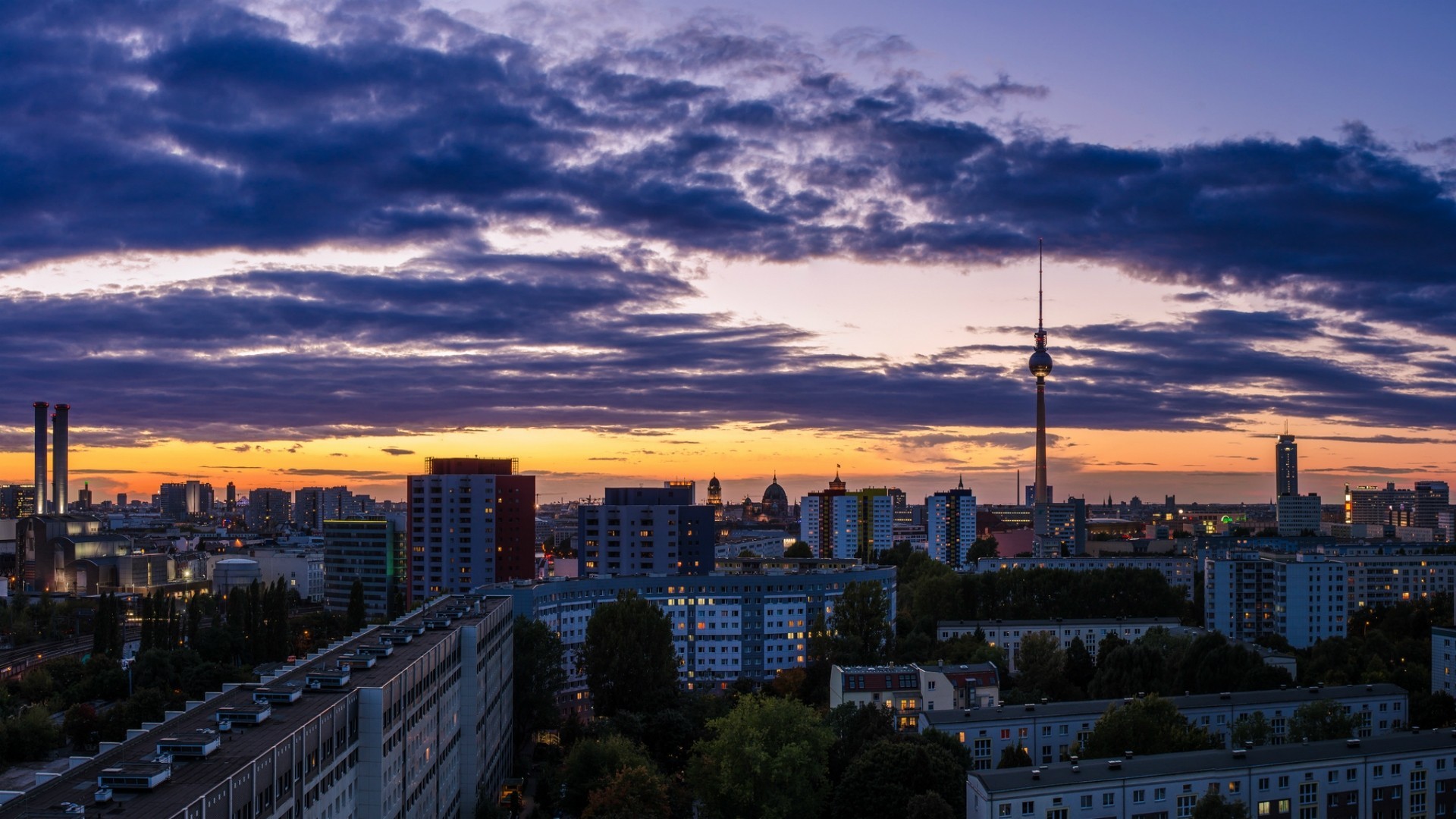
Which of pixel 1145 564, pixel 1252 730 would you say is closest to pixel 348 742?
pixel 1252 730

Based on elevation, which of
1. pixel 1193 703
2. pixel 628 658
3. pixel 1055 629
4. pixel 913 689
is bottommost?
pixel 1055 629

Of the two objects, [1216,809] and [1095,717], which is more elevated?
[1216,809]

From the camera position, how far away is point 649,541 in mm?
83625

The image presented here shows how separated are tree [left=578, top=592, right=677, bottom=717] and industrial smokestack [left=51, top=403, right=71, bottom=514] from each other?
110 m

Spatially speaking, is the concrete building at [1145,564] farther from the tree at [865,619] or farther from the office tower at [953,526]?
the office tower at [953,526]

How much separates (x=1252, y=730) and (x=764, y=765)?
20.1m

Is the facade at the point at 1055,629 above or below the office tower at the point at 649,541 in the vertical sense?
below

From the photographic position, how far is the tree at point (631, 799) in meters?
33.0

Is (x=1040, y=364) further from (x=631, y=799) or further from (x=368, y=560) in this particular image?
(x=631, y=799)

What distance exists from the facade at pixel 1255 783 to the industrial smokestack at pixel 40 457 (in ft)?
450

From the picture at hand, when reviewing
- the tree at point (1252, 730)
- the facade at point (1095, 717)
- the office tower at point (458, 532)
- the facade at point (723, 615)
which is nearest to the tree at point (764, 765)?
the facade at point (1095, 717)

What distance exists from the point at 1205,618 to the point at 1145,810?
176ft

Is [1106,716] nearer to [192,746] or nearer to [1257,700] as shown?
[1257,700]

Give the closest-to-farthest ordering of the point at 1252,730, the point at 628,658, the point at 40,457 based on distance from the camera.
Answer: the point at 1252,730
the point at 628,658
the point at 40,457
